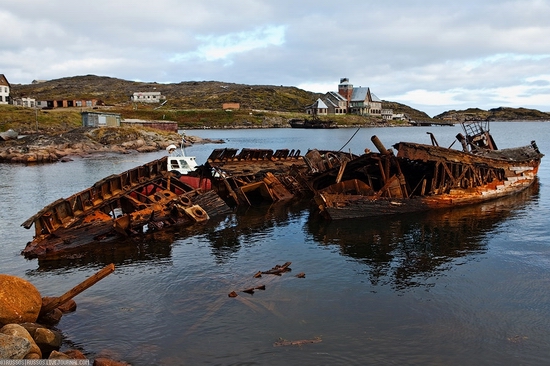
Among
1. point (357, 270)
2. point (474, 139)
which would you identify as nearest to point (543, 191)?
point (474, 139)

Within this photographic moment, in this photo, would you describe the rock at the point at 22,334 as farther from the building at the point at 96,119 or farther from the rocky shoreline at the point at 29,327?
the building at the point at 96,119

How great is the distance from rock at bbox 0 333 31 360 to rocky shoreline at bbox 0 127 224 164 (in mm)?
61601

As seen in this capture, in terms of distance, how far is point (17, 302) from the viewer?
11852 mm

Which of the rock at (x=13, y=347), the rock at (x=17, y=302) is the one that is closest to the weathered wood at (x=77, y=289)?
the rock at (x=17, y=302)

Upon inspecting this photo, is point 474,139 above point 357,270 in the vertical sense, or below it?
above

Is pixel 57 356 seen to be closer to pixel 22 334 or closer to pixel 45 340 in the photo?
pixel 22 334

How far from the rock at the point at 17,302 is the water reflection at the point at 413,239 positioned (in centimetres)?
1189

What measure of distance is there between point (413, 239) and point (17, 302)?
60.7 ft

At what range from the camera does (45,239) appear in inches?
848

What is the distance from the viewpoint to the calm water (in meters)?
12.8

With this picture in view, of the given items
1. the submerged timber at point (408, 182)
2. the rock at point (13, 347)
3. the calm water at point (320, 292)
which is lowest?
the calm water at point (320, 292)

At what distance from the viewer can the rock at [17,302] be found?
1148 centimetres

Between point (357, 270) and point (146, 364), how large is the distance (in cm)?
1002

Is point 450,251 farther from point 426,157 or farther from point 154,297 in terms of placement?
point 154,297
